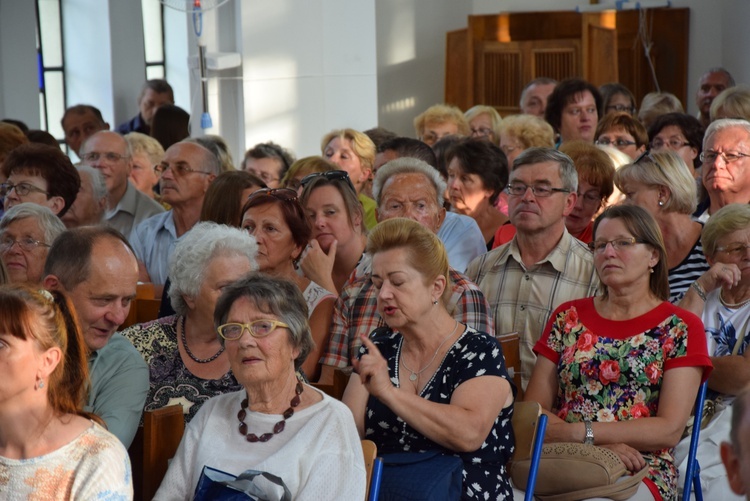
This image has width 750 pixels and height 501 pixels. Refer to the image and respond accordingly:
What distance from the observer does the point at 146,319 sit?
155 inches

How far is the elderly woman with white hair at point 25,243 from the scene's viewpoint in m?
3.75

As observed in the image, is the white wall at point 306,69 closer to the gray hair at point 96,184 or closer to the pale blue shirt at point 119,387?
the gray hair at point 96,184

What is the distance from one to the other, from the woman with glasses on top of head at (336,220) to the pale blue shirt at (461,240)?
0.42 metres

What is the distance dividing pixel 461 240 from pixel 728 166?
4.11 ft

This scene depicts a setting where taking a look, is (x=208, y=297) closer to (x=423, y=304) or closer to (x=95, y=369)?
(x=95, y=369)

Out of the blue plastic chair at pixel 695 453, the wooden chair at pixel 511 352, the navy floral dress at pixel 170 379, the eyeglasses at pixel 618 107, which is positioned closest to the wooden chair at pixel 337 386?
the navy floral dress at pixel 170 379

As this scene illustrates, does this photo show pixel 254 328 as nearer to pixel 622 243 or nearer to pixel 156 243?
pixel 622 243

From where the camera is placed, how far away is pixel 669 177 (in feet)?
13.8

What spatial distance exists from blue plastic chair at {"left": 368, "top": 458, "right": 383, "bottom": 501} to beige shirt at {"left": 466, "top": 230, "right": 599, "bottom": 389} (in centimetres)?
122

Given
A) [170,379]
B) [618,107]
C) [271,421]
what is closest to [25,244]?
[170,379]

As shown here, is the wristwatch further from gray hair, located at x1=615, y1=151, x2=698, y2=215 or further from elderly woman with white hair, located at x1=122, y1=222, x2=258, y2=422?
gray hair, located at x1=615, y1=151, x2=698, y2=215

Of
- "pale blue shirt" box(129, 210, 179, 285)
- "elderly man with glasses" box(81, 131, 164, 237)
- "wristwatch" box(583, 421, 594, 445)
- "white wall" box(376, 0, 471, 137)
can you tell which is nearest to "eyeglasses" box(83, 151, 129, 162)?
"elderly man with glasses" box(81, 131, 164, 237)

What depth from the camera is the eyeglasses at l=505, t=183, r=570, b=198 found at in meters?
3.97

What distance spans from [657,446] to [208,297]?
1438 mm
